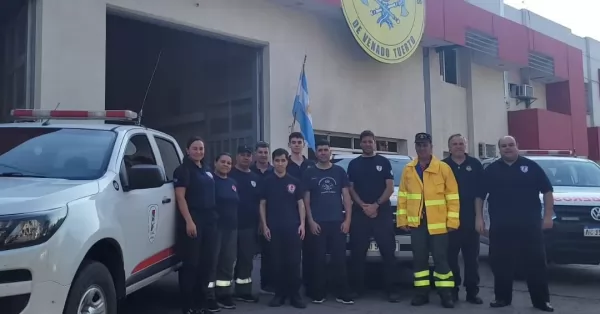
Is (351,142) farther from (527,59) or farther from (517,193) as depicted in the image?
(517,193)

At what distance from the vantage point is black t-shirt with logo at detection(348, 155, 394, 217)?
680cm

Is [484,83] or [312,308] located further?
[484,83]

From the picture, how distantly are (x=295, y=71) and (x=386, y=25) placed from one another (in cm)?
304

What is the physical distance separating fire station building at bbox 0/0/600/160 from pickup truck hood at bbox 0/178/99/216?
508 centimetres

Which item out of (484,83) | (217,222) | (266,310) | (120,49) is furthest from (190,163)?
(484,83)

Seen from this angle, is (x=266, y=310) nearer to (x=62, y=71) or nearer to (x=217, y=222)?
(x=217, y=222)

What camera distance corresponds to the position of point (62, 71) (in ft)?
31.4

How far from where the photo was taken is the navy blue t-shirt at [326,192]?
6719mm

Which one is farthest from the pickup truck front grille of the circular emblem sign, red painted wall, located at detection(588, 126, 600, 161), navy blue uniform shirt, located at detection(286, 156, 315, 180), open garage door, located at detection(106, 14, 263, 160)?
red painted wall, located at detection(588, 126, 600, 161)

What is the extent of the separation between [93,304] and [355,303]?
3.29 metres

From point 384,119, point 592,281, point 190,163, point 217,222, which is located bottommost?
point 592,281

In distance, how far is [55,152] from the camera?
16.1 feet

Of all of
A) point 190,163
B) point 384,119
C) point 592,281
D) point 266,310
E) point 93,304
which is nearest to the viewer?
point 93,304

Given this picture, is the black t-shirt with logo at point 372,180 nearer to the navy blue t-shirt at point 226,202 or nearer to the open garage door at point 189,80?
the navy blue t-shirt at point 226,202
